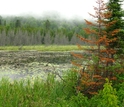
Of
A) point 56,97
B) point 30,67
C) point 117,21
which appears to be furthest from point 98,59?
point 30,67

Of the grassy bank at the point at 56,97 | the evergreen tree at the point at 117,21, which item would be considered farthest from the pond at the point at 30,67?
the evergreen tree at the point at 117,21

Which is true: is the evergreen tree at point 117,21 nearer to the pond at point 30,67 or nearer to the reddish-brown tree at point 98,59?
the reddish-brown tree at point 98,59

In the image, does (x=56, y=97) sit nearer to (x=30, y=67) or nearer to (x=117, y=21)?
Result: (x=117, y=21)

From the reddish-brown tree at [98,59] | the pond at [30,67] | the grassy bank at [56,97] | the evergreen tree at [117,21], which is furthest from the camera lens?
the pond at [30,67]

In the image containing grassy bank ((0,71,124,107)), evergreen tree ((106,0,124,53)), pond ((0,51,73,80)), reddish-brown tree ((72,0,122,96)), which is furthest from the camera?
pond ((0,51,73,80))

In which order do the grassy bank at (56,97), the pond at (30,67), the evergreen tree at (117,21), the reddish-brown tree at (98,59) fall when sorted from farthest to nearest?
the pond at (30,67) → the evergreen tree at (117,21) → the reddish-brown tree at (98,59) → the grassy bank at (56,97)

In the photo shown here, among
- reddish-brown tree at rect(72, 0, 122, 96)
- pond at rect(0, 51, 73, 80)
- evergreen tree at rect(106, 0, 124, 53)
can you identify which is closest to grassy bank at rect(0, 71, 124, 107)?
reddish-brown tree at rect(72, 0, 122, 96)

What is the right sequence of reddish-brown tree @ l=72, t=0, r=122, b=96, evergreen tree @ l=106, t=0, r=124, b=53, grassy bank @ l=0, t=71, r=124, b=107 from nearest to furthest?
grassy bank @ l=0, t=71, r=124, b=107 < reddish-brown tree @ l=72, t=0, r=122, b=96 < evergreen tree @ l=106, t=0, r=124, b=53

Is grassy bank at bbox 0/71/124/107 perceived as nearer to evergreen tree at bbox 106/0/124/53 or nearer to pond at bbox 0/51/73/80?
pond at bbox 0/51/73/80

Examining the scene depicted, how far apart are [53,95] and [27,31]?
139 m

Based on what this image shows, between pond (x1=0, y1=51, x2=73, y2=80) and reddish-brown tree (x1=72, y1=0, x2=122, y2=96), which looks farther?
pond (x1=0, y1=51, x2=73, y2=80)

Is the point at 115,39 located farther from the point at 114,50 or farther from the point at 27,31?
the point at 27,31

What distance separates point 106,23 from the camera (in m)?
16.1

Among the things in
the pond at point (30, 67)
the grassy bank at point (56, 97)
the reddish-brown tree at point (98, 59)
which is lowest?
the pond at point (30, 67)
